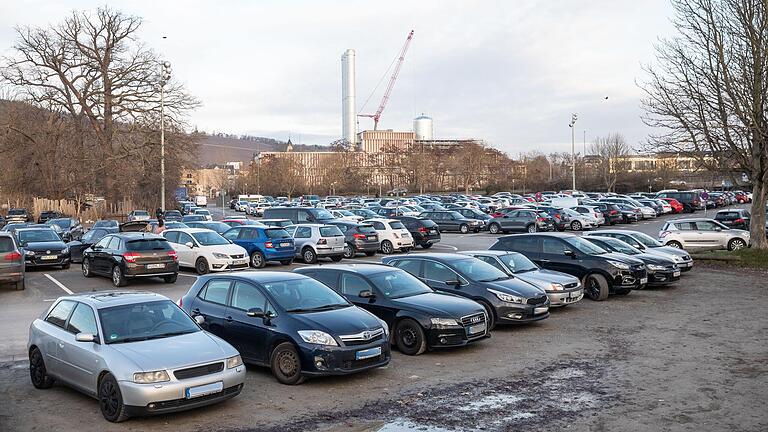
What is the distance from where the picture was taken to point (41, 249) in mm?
25312

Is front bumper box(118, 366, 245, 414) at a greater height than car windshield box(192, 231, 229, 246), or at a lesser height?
lesser

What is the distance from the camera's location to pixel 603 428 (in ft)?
26.4

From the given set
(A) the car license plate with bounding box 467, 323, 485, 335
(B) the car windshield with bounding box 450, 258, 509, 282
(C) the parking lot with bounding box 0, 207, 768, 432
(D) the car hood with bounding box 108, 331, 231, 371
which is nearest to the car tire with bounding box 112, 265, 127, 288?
(C) the parking lot with bounding box 0, 207, 768, 432

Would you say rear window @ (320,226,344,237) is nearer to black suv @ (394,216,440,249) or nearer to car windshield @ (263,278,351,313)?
black suv @ (394,216,440,249)

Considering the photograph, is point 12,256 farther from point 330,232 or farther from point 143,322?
point 143,322

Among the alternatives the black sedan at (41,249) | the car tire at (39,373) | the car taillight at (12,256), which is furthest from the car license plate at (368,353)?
the black sedan at (41,249)

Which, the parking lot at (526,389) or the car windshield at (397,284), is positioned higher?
the car windshield at (397,284)

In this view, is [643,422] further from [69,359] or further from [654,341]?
[69,359]

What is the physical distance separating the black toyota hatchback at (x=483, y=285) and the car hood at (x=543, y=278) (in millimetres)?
1049

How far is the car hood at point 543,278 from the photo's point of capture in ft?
52.1

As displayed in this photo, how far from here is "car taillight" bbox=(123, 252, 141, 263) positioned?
21.0 metres

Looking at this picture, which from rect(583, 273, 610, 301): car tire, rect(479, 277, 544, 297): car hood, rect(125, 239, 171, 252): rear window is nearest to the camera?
rect(479, 277, 544, 297): car hood

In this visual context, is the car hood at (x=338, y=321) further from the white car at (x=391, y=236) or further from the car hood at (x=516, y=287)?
the white car at (x=391, y=236)

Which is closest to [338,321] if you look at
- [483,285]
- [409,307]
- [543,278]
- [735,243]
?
[409,307]
